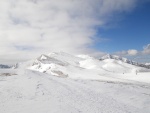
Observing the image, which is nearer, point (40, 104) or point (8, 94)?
point (40, 104)

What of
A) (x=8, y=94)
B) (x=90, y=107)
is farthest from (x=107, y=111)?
(x=8, y=94)

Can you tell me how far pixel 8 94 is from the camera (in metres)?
25.1

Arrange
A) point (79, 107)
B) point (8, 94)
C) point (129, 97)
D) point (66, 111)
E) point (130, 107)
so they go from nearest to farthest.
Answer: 1. point (66, 111)
2. point (79, 107)
3. point (130, 107)
4. point (8, 94)
5. point (129, 97)

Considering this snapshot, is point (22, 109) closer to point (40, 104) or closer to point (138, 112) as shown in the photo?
point (40, 104)

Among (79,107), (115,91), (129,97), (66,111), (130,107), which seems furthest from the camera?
(115,91)

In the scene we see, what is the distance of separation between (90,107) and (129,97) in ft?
30.3

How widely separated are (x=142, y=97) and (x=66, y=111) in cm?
1428

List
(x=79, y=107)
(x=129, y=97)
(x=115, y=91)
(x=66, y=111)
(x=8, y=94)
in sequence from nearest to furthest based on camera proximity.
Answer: (x=66, y=111) < (x=79, y=107) < (x=8, y=94) < (x=129, y=97) < (x=115, y=91)

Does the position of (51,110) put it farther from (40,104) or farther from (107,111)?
(107,111)

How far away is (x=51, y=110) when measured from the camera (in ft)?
62.7

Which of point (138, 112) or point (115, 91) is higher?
point (115, 91)

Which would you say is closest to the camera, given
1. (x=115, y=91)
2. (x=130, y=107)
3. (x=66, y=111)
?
(x=66, y=111)

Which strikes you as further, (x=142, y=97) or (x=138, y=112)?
(x=142, y=97)

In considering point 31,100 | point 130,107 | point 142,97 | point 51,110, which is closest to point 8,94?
point 31,100
